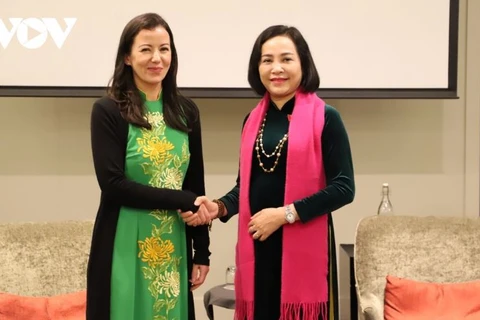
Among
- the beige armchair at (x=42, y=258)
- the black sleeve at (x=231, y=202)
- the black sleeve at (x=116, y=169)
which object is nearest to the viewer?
the black sleeve at (x=116, y=169)

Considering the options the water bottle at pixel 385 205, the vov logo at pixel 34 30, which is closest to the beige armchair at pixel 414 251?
the water bottle at pixel 385 205

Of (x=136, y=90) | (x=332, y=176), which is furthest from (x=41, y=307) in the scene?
(x=332, y=176)

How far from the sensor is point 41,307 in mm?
2633

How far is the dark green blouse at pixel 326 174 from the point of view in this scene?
1.95 meters

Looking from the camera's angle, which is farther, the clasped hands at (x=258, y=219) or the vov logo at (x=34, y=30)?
the vov logo at (x=34, y=30)

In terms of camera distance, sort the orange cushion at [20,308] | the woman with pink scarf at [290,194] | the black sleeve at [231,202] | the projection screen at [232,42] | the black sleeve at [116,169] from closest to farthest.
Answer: the black sleeve at [116,169] < the woman with pink scarf at [290,194] < the black sleeve at [231,202] < the orange cushion at [20,308] < the projection screen at [232,42]

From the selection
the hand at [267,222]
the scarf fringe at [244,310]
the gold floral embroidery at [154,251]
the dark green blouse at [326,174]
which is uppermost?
the dark green blouse at [326,174]

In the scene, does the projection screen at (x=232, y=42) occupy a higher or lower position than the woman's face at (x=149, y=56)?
higher

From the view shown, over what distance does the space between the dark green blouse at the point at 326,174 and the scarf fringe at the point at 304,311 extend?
0.91ft

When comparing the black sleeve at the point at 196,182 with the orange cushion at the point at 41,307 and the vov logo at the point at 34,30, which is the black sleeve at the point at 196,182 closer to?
the orange cushion at the point at 41,307

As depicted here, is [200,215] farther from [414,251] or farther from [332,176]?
[414,251]

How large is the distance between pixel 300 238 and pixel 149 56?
0.72 m

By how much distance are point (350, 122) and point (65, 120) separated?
1.54 m

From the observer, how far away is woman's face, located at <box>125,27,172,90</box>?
191 centimetres
